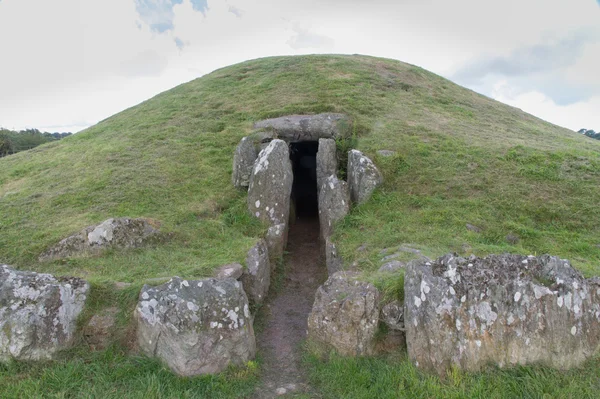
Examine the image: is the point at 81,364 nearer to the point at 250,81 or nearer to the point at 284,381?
the point at 284,381

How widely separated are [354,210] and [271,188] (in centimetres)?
262

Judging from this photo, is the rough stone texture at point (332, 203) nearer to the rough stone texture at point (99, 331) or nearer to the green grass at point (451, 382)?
the green grass at point (451, 382)

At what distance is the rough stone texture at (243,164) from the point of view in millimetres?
13730

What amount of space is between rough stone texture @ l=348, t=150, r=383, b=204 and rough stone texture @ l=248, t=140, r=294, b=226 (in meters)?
2.07

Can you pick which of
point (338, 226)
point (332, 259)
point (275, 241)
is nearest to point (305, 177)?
point (338, 226)

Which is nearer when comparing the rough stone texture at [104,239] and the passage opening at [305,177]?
the rough stone texture at [104,239]

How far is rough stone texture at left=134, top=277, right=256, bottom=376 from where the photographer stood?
6840mm

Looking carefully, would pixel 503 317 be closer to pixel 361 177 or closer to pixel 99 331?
pixel 99 331

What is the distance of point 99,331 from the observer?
24.1ft

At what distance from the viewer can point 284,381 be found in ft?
23.5

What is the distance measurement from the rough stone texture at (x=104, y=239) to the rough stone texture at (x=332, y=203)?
15.7 feet

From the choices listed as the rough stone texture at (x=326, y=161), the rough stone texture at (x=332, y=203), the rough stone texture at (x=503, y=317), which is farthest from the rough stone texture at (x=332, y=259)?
the rough stone texture at (x=503, y=317)

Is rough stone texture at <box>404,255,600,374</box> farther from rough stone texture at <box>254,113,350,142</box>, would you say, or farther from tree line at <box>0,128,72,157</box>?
tree line at <box>0,128,72,157</box>

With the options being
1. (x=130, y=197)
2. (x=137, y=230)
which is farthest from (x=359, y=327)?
(x=130, y=197)
